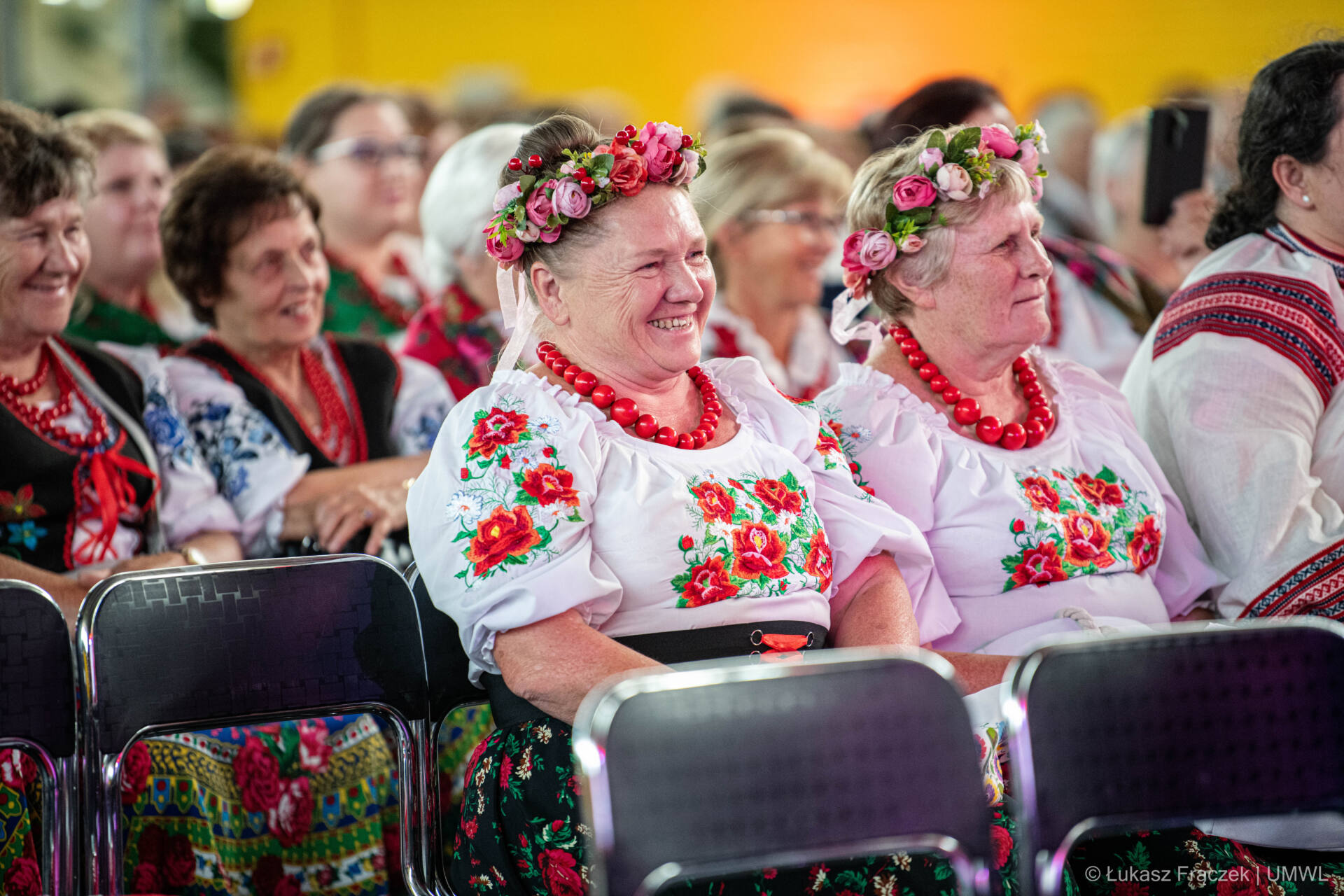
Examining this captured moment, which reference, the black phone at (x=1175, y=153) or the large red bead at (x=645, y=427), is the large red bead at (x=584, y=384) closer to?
the large red bead at (x=645, y=427)

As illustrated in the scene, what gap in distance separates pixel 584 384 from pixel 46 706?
0.87 metres

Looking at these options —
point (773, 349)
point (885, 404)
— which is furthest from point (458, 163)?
point (885, 404)

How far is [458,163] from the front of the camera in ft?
12.1

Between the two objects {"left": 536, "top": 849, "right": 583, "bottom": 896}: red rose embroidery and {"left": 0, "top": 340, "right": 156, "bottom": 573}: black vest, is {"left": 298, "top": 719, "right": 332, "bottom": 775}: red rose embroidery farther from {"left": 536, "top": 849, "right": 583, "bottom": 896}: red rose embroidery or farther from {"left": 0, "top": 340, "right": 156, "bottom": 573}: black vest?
{"left": 536, "top": 849, "right": 583, "bottom": 896}: red rose embroidery

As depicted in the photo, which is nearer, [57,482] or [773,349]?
[57,482]

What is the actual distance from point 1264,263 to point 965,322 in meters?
0.60

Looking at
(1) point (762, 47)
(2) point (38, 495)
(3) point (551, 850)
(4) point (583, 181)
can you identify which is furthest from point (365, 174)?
(1) point (762, 47)

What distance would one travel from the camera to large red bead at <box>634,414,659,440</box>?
199cm

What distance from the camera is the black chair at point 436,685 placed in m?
2.08

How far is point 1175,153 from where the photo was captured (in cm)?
350

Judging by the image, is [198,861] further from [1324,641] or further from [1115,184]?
[1115,184]

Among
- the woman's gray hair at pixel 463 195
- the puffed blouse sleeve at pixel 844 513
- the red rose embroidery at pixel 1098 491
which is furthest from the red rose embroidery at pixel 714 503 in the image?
the woman's gray hair at pixel 463 195

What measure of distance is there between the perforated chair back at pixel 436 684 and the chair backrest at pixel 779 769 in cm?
73

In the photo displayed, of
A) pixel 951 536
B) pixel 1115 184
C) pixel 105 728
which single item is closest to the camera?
pixel 105 728
